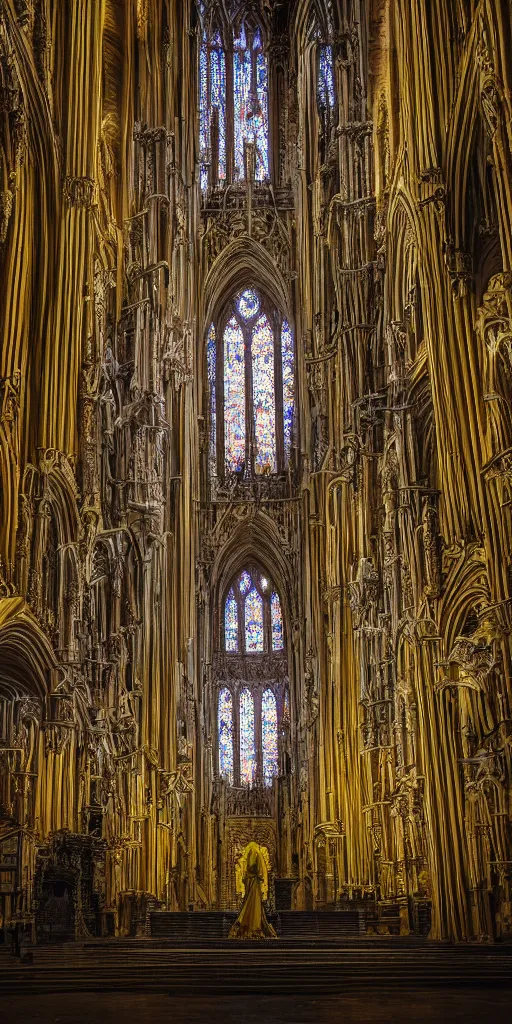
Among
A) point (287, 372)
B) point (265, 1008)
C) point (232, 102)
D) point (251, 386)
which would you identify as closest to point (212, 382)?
point (251, 386)

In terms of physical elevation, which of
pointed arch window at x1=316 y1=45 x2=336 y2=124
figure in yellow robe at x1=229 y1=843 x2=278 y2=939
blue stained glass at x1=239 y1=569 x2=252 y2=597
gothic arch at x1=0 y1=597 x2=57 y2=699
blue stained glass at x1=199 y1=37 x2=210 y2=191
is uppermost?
blue stained glass at x1=199 y1=37 x2=210 y2=191

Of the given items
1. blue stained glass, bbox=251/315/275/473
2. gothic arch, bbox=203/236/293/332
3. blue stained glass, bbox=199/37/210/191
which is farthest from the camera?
blue stained glass, bbox=199/37/210/191

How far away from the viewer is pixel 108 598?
2934 centimetres

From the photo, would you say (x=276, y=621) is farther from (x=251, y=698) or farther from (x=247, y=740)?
(x=247, y=740)

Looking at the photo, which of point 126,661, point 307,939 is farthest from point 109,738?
point 307,939

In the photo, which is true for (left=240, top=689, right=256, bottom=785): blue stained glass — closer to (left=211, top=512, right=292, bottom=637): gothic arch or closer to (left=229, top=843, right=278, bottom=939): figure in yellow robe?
(left=211, top=512, right=292, bottom=637): gothic arch

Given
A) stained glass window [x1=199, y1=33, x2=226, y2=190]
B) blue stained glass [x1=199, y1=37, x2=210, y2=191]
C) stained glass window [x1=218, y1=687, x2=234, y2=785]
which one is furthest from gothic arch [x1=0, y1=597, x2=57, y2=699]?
stained glass window [x1=199, y1=33, x2=226, y2=190]

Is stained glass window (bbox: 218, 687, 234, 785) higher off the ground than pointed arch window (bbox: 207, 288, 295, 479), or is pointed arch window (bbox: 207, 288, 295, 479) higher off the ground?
pointed arch window (bbox: 207, 288, 295, 479)

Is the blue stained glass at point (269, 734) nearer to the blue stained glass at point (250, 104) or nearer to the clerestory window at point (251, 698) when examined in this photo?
the clerestory window at point (251, 698)

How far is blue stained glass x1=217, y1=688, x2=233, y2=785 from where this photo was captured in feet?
144

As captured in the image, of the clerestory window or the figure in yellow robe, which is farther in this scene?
→ the clerestory window

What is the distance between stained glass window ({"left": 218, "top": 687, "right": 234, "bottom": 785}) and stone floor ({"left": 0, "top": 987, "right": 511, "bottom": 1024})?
3451cm

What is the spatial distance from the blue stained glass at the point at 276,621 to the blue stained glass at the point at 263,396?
472cm

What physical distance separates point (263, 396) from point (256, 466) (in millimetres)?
3084
